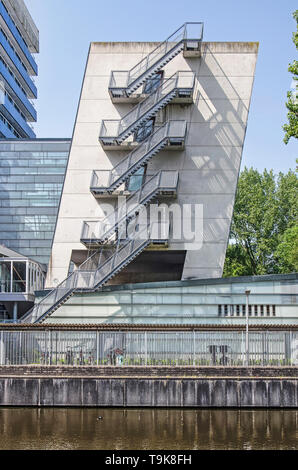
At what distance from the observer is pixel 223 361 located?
26406 millimetres

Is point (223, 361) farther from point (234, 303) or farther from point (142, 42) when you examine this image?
point (142, 42)

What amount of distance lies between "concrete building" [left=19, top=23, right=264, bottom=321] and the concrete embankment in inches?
501

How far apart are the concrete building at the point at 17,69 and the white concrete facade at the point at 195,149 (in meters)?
52.8

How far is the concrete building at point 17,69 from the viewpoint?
306 ft

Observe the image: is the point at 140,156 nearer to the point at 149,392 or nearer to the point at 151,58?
the point at 151,58

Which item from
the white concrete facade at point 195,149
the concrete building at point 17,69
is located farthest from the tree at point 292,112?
the concrete building at point 17,69

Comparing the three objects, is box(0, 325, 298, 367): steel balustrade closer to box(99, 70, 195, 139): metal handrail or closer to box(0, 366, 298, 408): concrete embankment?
box(0, 366, 298, 408): concrete embankment

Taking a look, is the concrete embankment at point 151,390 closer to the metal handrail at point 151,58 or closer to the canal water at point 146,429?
the canal water at point 146,429

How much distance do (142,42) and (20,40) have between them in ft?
222

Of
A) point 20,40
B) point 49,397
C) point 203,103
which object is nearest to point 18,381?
point 49,397

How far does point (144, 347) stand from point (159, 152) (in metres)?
15.9

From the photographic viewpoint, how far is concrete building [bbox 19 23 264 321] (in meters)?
37.5

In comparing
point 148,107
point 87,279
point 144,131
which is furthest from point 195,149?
point 87,279
